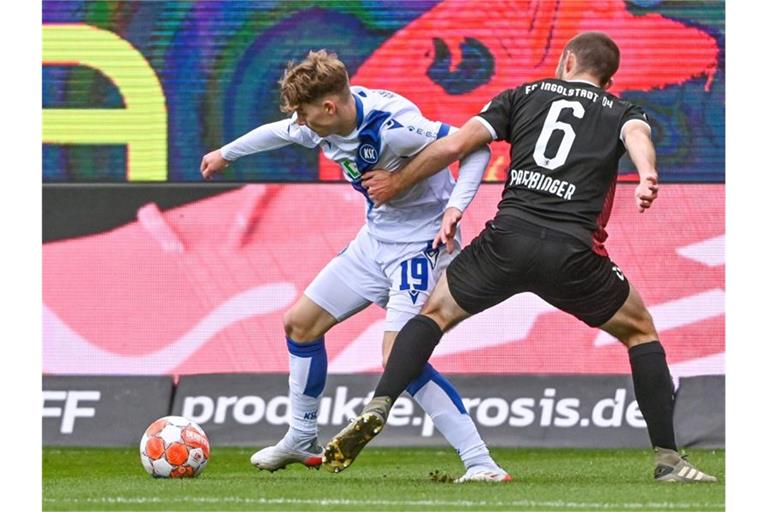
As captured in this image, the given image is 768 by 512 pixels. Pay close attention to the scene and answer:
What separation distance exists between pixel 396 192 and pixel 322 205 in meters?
4.07

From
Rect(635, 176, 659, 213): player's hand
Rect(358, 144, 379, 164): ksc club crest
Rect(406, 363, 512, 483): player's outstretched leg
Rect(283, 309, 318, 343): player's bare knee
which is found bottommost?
Rect(406, 363, 512, 483): player's outstretched leg

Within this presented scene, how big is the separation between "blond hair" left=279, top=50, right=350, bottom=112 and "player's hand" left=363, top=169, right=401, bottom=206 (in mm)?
390

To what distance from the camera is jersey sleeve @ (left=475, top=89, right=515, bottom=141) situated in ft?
21.4

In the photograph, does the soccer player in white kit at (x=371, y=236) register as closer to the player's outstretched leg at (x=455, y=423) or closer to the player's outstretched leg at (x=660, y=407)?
the player's outstretched leg at (x=455, y=423)

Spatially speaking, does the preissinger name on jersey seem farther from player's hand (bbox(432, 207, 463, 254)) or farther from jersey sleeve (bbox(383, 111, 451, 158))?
jersey sleeve (bbox(383, 111, 451, 158))

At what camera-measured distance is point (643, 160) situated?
6066 mm

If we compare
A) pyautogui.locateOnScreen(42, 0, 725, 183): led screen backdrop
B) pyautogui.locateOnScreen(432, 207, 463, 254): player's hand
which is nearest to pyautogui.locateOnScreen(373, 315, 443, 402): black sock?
pyautogui.locateOnScreen(432, 207, 463, 254): player's hand

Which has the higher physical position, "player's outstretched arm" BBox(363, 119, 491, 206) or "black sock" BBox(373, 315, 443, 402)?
"player's outstretched arm" BBox(363, 119, 491, 206)

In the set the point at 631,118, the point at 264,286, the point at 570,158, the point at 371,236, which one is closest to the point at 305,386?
the point at 371,236

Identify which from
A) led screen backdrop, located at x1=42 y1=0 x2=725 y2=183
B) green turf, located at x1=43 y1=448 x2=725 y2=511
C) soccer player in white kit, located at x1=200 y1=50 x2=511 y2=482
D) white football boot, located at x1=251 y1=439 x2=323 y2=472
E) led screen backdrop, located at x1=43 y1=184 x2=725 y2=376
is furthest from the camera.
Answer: led screen backdrop, located at x1=42 y1=0 x2=725 y2=183

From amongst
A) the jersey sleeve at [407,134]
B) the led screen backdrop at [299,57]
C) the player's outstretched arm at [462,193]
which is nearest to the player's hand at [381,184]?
the jersey sleeve at [407,134]

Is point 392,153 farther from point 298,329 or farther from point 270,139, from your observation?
point 298,329

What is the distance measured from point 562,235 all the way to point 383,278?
1135mm

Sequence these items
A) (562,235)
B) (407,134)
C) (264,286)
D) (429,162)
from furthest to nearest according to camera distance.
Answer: (264,286)
(407,134)
(429,162)
(562,235)
